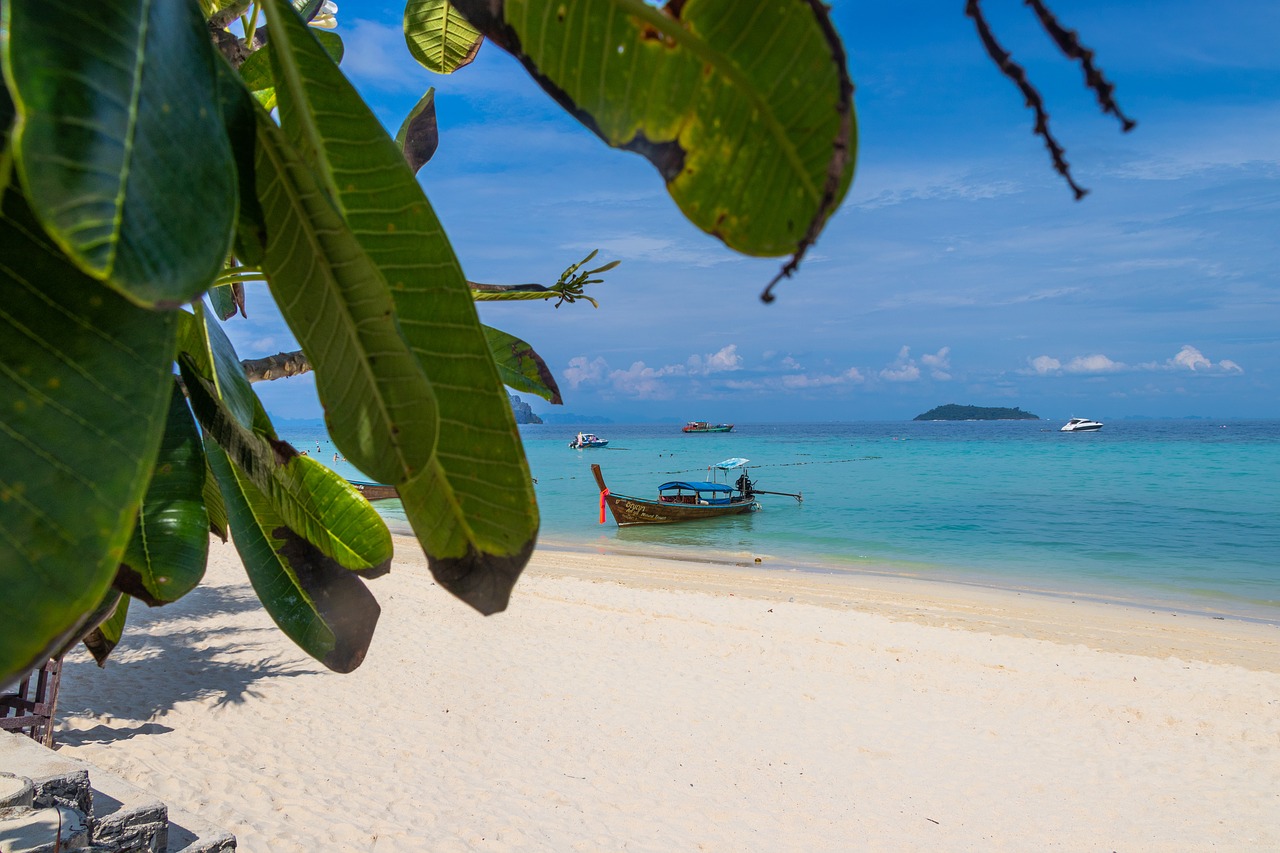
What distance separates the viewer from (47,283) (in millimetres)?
271

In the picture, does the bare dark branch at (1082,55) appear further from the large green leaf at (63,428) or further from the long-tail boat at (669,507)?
the long-tail boat at (669,507)

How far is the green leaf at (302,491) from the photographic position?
528 mm

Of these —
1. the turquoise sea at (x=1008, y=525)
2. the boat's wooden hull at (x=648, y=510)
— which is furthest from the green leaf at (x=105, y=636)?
the boat's wooden hull at (x=648, y=510)

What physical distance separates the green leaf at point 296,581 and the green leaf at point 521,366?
1.07 ft

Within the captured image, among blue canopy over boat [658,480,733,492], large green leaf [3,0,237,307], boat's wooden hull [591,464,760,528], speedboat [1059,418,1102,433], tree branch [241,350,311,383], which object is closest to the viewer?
large green leaf [3,0,237,307]

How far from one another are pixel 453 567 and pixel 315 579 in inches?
9.0

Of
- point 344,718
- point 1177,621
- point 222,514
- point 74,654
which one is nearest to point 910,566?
point 1177,621

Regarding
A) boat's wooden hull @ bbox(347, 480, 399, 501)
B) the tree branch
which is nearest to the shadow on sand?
boat's wooden hull @ bbox(347, 480, 399, 501)

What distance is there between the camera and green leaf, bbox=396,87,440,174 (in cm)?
89

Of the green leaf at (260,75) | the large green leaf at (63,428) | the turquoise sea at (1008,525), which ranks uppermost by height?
the green leaf at (260,75)

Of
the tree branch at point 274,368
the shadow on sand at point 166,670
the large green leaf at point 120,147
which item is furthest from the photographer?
the shadow on sand at point 166,670

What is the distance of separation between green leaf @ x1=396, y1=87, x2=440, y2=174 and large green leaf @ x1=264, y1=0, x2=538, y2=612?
54 cm

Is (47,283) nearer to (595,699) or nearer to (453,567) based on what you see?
(453,567)

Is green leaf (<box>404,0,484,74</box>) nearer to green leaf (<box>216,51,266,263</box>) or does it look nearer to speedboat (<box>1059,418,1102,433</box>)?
green leaf (<box>216,51,266,263</box>)
